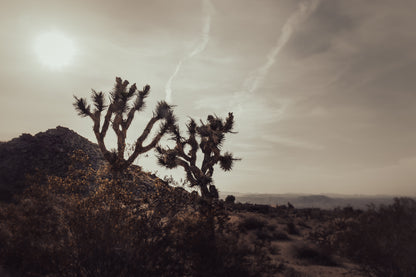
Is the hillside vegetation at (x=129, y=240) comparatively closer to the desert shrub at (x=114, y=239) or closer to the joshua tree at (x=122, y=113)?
the desert shrub at (x=114, y=239)

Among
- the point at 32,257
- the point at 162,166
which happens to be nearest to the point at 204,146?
the point at 162,166

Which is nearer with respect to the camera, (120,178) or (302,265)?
(120,178)

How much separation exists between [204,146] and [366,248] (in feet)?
46.2

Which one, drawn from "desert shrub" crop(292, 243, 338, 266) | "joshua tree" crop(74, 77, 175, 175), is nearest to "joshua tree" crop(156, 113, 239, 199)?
"joshua tree" crop(74, 77, 175, 175)

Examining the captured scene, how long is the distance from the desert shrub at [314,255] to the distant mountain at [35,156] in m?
13.1

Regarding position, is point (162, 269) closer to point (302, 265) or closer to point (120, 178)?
point (120, 178)

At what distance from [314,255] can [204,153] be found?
11.4 meters

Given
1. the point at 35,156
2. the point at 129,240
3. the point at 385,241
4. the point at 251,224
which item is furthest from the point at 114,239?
the point at 35,156

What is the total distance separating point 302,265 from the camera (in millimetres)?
8992

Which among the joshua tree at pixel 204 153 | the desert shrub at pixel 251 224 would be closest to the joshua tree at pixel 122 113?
the joshua tree at pixel 204 153

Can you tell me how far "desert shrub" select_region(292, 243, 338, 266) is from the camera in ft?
Answer: 30.6

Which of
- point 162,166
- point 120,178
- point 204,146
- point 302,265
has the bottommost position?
point 302,265

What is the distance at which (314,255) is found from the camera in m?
9.98

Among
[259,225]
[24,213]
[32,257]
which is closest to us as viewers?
[32,257]
